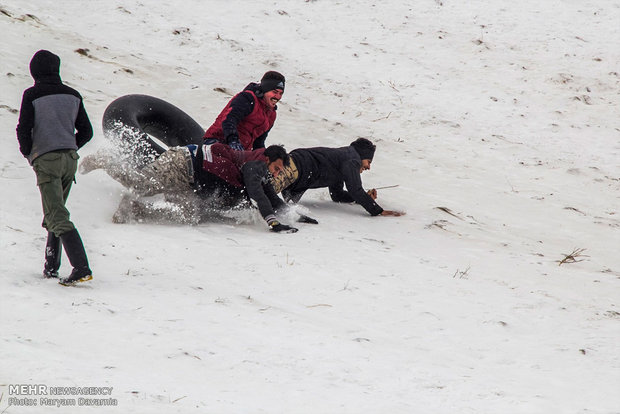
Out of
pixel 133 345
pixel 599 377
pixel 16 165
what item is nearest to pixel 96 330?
pixel 133 345

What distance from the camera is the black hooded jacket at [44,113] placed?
4879mm

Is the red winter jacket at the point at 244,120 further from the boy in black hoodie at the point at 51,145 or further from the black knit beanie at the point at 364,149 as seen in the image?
the boy in black hoodie at the point at 51,145

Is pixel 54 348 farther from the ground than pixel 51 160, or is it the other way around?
pixel 51 160

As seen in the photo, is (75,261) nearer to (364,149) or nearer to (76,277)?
(76,277)

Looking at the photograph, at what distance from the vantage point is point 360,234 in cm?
713

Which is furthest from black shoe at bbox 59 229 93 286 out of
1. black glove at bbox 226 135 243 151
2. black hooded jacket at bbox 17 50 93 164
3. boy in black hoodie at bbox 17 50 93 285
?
black glove at bbox 226 135 243 151

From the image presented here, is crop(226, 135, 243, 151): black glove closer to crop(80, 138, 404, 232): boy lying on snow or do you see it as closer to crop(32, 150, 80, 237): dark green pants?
crop(80, 138, 404, 232): boy lying on snow

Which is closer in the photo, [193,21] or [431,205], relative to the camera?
[431,205]

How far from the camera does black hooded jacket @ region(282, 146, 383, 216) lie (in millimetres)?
7680

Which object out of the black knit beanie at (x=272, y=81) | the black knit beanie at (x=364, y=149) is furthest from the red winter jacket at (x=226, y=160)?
the black knit beanie at (x=364, y=149)

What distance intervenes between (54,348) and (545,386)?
2594 millimetres

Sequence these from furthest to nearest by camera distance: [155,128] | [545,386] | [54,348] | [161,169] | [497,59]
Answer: [497,59]
[155,128]
[161,169]
[545,386]
[54,348]

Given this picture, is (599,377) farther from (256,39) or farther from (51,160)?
(256,39)

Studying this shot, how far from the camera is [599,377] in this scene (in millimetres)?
4250
